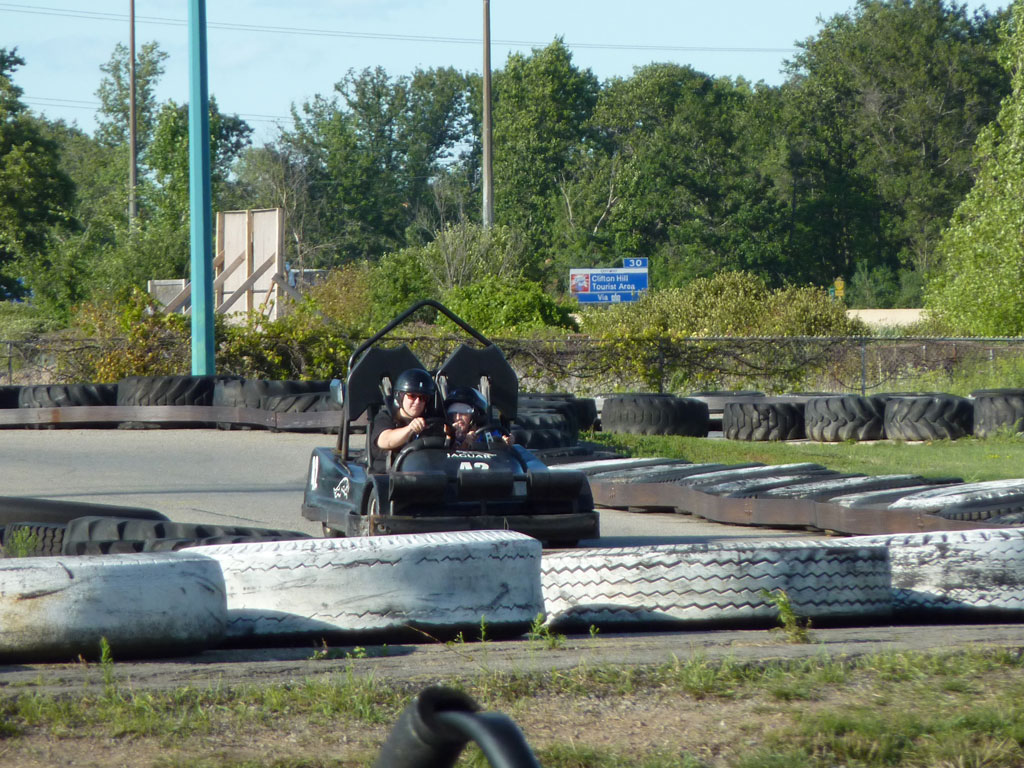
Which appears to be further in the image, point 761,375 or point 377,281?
point 377,281

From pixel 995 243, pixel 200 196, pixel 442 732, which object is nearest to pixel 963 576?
pixel 442 732

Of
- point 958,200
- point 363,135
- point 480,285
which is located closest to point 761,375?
point 480,285

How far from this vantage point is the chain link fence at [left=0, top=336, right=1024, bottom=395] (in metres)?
20.5

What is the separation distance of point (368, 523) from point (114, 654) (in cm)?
218

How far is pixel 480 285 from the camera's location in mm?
26875

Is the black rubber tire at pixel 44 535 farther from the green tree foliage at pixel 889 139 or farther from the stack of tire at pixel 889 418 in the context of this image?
the green tree foliage at pixel 889 139

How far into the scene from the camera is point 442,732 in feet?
4.42

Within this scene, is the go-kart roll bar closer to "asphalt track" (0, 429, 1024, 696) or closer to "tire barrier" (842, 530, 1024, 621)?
"asphalt track" (0, 429, 1024, 696)

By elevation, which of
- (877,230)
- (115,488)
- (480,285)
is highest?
(877,230)

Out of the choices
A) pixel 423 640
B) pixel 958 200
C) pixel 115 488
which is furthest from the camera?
pixel 958 200

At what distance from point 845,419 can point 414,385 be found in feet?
31.2

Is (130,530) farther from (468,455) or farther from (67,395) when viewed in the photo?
(67,395)

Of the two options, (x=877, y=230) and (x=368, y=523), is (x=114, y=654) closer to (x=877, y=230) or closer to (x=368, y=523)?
(x=368, y=523)

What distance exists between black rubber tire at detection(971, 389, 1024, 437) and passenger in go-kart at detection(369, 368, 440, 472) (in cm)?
993
